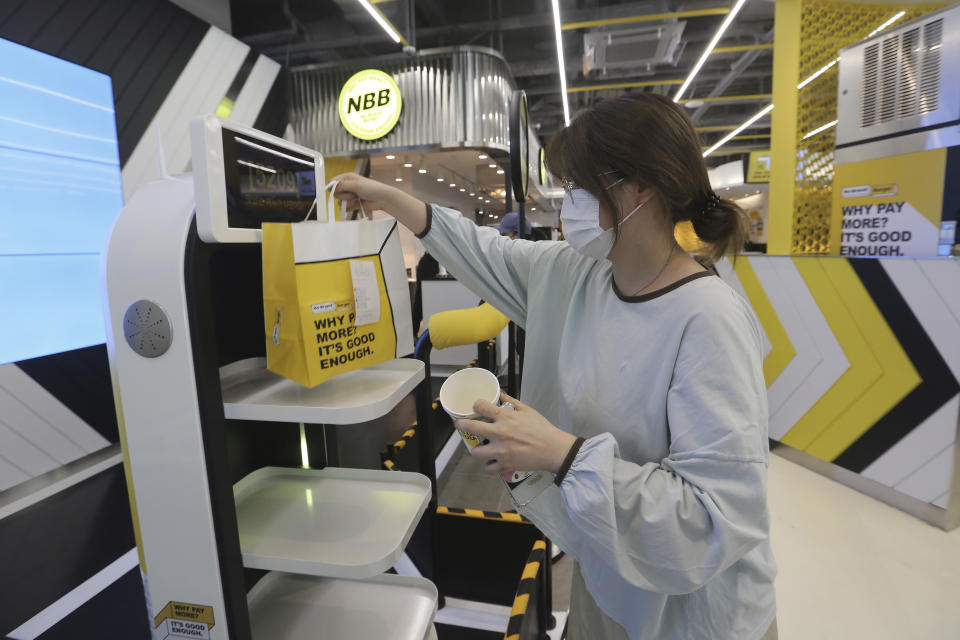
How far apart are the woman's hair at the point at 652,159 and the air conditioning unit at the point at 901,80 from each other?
3010 mm

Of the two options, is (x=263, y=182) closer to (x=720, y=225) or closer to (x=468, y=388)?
(x=468, y=388)

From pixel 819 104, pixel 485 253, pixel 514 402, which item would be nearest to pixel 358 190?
pixel 485 253

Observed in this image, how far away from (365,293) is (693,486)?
0.75 m

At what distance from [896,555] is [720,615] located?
2.37m

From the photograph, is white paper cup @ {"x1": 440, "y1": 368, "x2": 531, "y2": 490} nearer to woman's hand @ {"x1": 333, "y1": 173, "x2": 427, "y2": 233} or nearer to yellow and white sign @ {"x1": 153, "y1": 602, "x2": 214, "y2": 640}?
woman's hand @ {"x1": 333, "y1": 173, "x2": 427, "y2": 233}

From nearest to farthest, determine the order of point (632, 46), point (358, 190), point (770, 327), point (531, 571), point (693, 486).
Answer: point (693, 486) → point (358, 190) → point (531, 571) → point (770, 327) → point (632, 46)

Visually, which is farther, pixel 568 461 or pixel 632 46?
pixel 632 46

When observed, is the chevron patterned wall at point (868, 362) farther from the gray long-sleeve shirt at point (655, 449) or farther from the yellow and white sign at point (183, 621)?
the yellow and white sign at point (183, 621)

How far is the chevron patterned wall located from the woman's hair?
2477 millimetres

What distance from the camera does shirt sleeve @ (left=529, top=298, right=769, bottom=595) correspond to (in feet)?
2.59

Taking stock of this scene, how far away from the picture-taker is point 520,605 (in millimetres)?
1338

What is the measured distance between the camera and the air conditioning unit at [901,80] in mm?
2893

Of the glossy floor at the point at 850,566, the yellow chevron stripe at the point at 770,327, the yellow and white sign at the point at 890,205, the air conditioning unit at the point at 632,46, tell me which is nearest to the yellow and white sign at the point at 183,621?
the glossy floor at the point at 850,566

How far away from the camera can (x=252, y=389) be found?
1.17 meters
